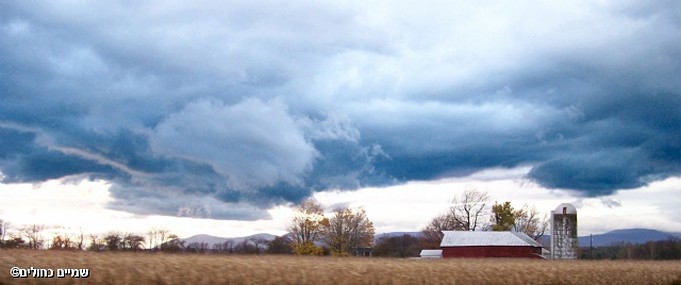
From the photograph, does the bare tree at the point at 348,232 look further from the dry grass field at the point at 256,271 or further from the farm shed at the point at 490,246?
the dry grass field at the point at 256,271

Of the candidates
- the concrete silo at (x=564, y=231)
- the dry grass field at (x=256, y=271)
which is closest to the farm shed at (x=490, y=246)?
the concrete silo at (x=564, y=231)

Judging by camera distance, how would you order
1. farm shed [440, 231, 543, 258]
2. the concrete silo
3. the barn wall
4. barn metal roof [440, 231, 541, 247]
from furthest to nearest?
the concrete silo, barn metal roof [440, 231, 541, 247], farm shed [440, 231, 543, 258], the barn wall

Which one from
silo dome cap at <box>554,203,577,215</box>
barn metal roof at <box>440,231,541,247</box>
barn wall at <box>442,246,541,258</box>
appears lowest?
barn wall at <box>442,246,541,258</box>

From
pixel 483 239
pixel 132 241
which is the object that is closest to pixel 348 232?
pixel 483 239

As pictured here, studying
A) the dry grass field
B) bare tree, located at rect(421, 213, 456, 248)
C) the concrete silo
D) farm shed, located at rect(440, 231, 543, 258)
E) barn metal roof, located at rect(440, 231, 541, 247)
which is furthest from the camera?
bare tree, located at rect(421, 213, 456, 248)

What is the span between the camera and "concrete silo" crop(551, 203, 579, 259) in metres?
83.0

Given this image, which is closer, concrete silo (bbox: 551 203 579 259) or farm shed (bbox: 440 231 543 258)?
farm shed (bbox: 440 231 543 258)

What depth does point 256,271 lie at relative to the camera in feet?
76.8

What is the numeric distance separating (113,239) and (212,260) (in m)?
13.3

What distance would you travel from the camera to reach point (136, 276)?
2034cm

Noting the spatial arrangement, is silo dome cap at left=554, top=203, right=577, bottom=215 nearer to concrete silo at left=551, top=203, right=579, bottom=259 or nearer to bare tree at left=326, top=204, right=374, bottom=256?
concrete silo at left=551, top=203, right=579, bottom=259

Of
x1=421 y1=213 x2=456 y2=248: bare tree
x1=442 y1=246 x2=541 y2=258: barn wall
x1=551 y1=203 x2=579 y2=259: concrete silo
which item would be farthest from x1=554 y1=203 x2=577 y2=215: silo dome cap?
x1=421 y1=213 x2=456 y2=248: bare tree

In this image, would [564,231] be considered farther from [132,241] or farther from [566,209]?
[132,241]

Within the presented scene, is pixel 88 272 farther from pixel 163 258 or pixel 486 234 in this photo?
pixel 486 234
